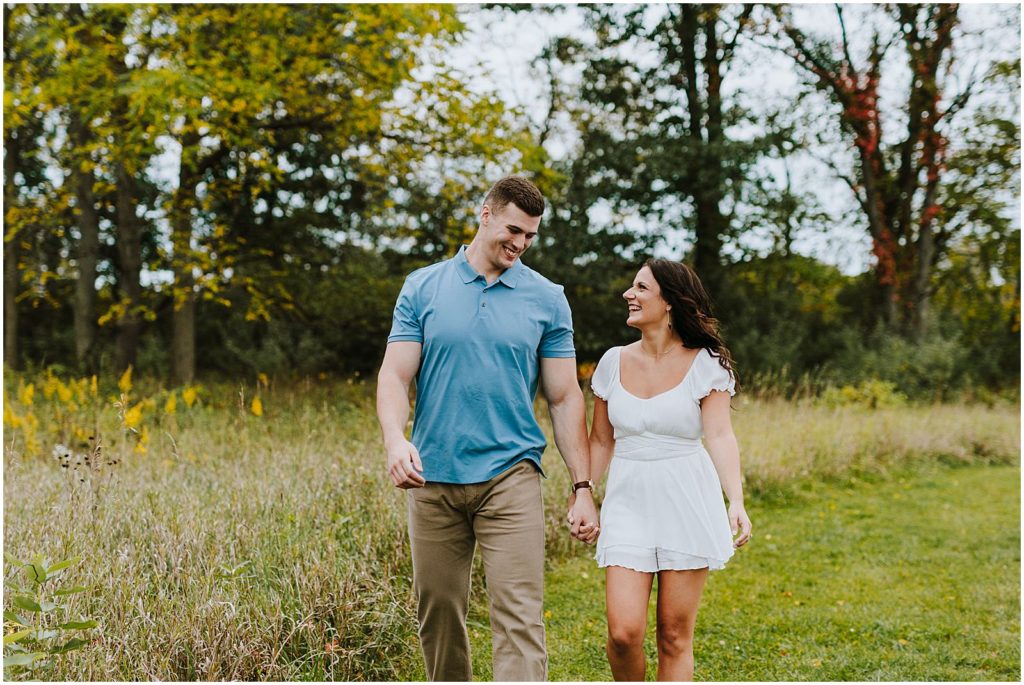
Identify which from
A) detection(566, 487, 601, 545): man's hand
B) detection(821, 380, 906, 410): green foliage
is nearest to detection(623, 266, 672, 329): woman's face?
detection(566, 487, 601, 545): man's hand

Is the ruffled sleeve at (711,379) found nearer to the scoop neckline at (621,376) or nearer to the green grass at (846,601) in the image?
the scoop neckline at (621,376)

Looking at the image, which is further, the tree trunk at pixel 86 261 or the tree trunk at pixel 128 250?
the tree trunk at pixel 86 261

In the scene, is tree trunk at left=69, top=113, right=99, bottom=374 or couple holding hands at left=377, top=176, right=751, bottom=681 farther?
tree trunk at left=69, top=113, right=99, bottom=374

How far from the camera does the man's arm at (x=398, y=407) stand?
9.60ft

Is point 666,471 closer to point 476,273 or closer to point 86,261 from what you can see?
point 476,273

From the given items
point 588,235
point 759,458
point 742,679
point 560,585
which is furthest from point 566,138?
point 742,679

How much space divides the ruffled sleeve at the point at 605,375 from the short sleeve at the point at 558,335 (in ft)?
0.55

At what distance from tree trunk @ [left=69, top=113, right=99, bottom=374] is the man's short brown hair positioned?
11.7m

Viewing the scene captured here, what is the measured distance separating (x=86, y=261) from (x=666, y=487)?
13424mm

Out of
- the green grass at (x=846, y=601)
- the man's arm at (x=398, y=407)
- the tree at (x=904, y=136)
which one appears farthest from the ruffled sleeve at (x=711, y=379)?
the tree at (x=904, y=136)

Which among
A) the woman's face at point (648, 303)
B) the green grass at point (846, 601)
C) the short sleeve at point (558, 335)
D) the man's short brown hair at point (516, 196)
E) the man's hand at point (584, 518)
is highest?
the man's short brown hair at point (516, 196)

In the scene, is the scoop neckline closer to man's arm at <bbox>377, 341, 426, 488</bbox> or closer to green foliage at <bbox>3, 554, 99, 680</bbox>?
man's arm at <bbox>377, 341, 426, 488</bbox>

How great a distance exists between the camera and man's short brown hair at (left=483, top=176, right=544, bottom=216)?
3.18 metres

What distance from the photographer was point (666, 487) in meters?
3.22
